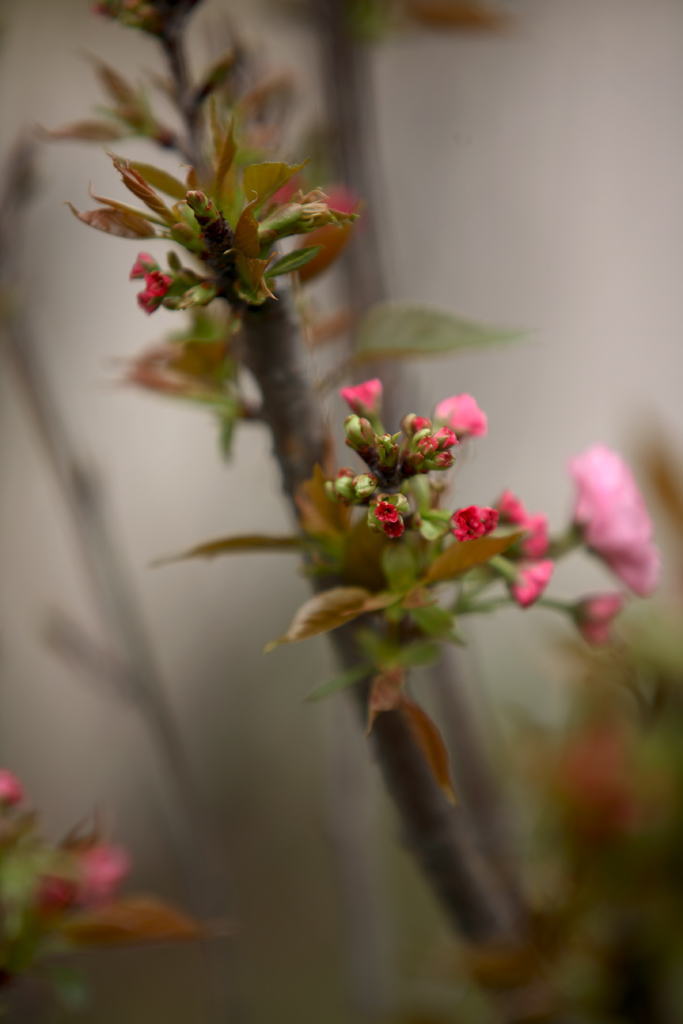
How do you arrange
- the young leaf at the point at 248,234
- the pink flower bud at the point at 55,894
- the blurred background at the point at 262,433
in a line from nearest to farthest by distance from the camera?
the young leaf at the point at 248,234, the pink flower bud at the point at 55,894, the blurred background at the point at 262,433

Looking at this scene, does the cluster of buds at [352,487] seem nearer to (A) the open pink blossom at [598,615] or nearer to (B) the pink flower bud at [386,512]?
(B) the pink flower bud at [386,512]

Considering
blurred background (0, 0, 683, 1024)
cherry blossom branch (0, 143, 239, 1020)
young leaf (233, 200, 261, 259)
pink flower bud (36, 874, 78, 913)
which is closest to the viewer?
young leaf (233, 200, 261, 259)

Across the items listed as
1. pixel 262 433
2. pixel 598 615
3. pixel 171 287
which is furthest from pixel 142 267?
pixel 262 433

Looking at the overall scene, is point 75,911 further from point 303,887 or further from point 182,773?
point 303,887

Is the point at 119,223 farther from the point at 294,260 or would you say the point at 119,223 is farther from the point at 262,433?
the point at 262,433

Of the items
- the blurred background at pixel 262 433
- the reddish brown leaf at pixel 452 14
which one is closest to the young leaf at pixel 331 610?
the reddish brown leaf at pixel 452 14

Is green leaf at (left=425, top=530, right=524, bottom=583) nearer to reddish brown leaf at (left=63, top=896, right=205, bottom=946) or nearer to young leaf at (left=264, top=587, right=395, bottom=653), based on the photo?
young leaf at (left=264, top=587, right=395, bottom=653)

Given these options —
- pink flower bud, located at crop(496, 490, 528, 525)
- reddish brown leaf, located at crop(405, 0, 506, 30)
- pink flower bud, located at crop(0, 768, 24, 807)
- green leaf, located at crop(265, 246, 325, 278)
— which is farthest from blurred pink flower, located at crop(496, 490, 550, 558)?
reddish brown leaf, located at crop(405, 0, 506, 30)
